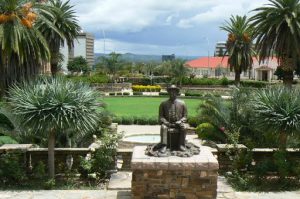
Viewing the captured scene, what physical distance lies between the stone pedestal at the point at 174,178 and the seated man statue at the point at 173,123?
49cm

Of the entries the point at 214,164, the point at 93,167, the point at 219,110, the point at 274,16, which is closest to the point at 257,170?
the point at 214,164

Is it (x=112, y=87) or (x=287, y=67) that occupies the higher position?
(x=287, y=67)

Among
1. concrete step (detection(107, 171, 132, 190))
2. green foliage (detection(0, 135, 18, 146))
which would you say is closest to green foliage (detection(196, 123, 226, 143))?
concrete step (detection(107, 171, 132, 190))

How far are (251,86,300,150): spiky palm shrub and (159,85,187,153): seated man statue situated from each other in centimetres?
265

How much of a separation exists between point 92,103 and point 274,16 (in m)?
23.8

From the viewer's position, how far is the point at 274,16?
32.8m

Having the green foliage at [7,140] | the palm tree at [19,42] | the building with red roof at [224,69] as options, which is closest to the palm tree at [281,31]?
the palm tree at [19,42]

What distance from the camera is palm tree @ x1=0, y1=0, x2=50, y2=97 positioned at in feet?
60.7

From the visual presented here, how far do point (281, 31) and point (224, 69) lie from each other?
238ft

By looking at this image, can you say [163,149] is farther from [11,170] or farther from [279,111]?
[11,170]

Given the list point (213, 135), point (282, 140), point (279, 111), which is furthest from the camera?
point (213, 135)

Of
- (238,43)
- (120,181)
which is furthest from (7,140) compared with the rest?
(238,43)

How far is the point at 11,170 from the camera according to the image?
11.3 meters

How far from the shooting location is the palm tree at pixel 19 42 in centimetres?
1850
